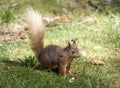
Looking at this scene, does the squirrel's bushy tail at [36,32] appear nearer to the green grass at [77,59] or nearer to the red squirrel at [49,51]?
the red squirrel at [49,51]

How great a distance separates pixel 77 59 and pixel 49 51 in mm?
958

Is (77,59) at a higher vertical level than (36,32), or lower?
lower

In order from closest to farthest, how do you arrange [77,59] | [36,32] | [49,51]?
[49,51]
[36,32]
[77,59]

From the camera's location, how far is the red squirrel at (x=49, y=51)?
5.03m

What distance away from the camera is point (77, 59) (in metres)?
5.97

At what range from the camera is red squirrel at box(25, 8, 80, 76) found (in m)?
5.03

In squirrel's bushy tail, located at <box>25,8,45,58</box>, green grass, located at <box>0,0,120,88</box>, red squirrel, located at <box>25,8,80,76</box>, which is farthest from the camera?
squirrel's bushy tail, located at <box>25,8,45,58</box>

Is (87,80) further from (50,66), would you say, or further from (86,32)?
(86,32)

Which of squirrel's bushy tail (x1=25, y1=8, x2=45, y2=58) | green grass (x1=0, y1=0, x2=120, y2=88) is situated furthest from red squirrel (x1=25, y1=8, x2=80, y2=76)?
green grass (x1=0, y1=0, x2=120, y2=88)

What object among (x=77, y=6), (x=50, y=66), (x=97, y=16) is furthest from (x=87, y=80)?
(x=77, y=6)

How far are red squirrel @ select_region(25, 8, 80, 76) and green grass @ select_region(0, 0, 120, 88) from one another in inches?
4.4

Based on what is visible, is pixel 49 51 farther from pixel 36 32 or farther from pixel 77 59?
pixel 77 59

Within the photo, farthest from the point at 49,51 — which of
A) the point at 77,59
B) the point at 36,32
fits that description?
the point at 77,59

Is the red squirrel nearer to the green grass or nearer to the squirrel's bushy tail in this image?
the squirrel's bushy tail
